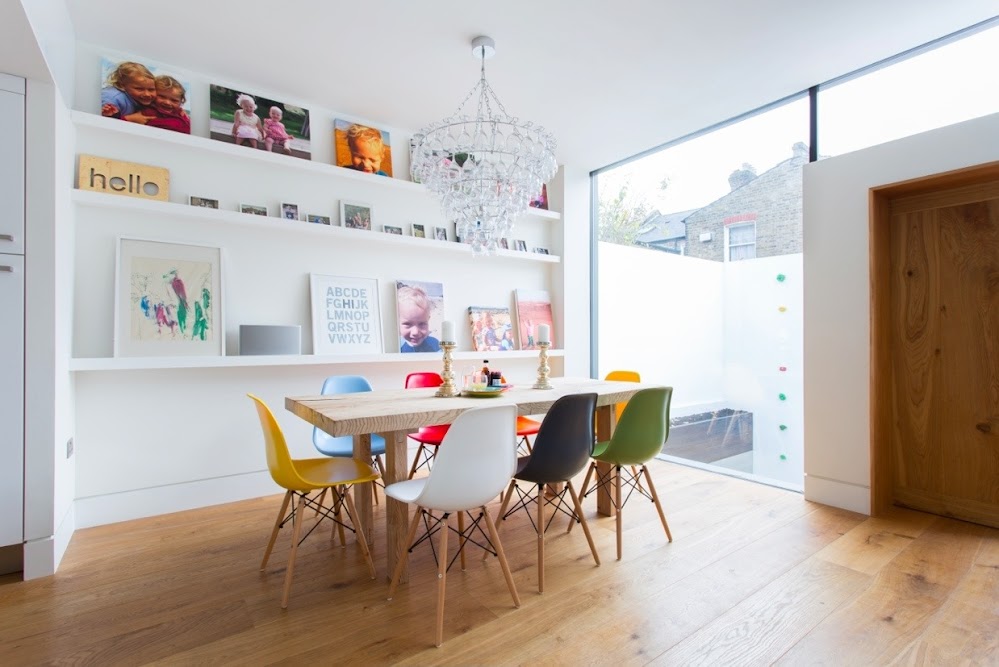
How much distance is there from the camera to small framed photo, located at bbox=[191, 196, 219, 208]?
3.30 meters

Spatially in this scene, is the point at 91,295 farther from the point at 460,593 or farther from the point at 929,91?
the point at 929,91

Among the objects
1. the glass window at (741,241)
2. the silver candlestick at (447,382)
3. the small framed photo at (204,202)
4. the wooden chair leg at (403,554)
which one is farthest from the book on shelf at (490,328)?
the wooden chair leg at (403,554)

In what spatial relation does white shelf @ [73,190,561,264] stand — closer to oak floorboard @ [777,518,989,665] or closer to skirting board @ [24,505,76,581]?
skirting board @ [24,505,76,581]

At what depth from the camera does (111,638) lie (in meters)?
1.87

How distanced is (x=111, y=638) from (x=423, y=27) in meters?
3.18

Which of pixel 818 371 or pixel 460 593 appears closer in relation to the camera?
pixel 460 593

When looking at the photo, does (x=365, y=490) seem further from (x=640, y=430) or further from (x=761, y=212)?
(x=761, y=212)

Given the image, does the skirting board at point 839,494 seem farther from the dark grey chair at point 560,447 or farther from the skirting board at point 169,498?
the skirting board at point 169,498

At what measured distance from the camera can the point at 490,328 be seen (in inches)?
181

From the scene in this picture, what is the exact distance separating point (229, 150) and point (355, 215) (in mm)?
939

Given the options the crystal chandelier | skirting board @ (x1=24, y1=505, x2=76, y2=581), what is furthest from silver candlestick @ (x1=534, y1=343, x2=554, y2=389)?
skirting board @ (x1=24, y1=505, x2=76, y2=581)

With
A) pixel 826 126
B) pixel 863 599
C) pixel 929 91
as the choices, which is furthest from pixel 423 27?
pixel 863 599

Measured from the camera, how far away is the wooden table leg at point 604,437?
3.16 metres

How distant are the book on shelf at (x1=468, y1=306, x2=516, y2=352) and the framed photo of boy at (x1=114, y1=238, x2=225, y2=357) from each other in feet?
6.54
